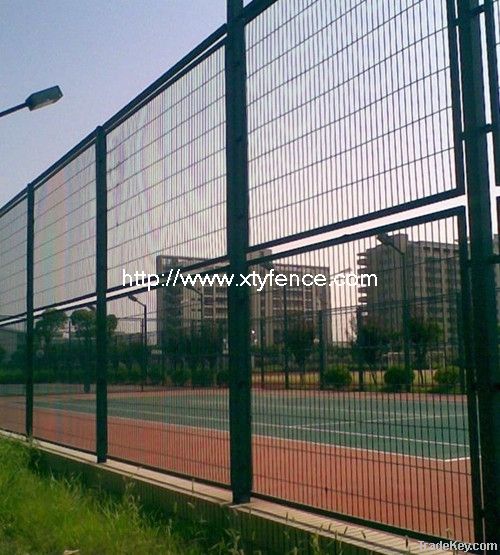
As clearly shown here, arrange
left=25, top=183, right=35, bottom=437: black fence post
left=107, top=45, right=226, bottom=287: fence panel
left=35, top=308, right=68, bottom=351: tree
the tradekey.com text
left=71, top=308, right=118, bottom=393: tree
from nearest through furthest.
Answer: the tradekey.com text
left=107, top=45, right=226, bottom=287: fence panel
left=71, top=308, right=118, bottom=393: tree
left=35, top=308, right=68, bottom=351: tree
left=25, top=183, right=35, bottom=437: black fence post

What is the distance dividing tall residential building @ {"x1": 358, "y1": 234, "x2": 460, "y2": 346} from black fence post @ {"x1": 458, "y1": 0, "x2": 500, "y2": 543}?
178 millimetres

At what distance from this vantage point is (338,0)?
5.43 meters

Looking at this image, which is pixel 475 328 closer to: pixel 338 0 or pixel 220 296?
pixel 338 0

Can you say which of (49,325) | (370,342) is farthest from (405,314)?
(49,325)

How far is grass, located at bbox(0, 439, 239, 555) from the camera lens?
5977mm

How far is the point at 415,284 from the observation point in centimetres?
473

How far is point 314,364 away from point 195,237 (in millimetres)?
2108

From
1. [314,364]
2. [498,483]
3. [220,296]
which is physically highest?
[220,296]

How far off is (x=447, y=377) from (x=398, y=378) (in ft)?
1.16

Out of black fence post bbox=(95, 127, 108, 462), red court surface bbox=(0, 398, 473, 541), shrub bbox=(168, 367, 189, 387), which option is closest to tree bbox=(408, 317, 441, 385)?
red court surface bbox=(0, 398, 473, 541)

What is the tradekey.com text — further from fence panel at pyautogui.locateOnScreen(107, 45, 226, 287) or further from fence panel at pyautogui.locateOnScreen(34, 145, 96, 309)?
fence panel at pyautogui.locateOnScreen(34, 145, 96, 309)

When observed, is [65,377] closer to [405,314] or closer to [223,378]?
[223,378]

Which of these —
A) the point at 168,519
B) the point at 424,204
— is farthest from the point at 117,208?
the point at 424,204

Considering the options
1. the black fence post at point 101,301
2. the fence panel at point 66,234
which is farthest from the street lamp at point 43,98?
the black fence post at point 101,301
